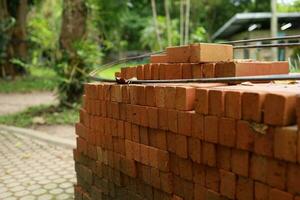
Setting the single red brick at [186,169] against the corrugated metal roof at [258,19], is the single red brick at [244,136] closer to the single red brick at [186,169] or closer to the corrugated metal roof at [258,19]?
the single red brick at [186,169]

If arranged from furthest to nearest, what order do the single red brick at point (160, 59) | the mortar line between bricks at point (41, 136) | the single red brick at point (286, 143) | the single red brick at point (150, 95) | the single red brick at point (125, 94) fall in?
the mortar line between bricks at point (41, 136) → the single red brick at point (160, 59) → the single red brick at point (125, 94) → the single red brick at point (150, 95) → the single red brick at point (286, 143)

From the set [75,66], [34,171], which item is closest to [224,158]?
[34,171]

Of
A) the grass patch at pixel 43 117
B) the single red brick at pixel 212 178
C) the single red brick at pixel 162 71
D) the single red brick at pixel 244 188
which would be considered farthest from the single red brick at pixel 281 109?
the grass patch at pixel 43 117

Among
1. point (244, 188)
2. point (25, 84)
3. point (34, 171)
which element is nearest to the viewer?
point (244, 188)

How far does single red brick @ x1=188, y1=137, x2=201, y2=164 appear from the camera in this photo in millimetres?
2160

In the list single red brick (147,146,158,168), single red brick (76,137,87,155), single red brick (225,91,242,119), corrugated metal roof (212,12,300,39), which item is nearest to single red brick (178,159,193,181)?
single red brick (147,146,158,168)

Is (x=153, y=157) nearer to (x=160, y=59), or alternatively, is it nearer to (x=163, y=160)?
(x=163, y=160)

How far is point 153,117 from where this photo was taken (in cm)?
251

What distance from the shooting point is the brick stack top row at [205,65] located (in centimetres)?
246

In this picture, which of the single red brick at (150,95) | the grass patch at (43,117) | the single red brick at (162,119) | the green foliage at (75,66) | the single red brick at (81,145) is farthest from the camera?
the green foliage at (75,66)

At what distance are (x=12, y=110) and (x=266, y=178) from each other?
10.3 metres

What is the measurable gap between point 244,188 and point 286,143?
0.37 metres

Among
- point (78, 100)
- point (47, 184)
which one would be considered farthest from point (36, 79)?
point (47, 184)

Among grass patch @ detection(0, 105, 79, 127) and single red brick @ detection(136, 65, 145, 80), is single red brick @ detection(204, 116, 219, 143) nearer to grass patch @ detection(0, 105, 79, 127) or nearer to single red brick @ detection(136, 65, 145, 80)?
single red brick @ detection(136, 65, 145, 80)
